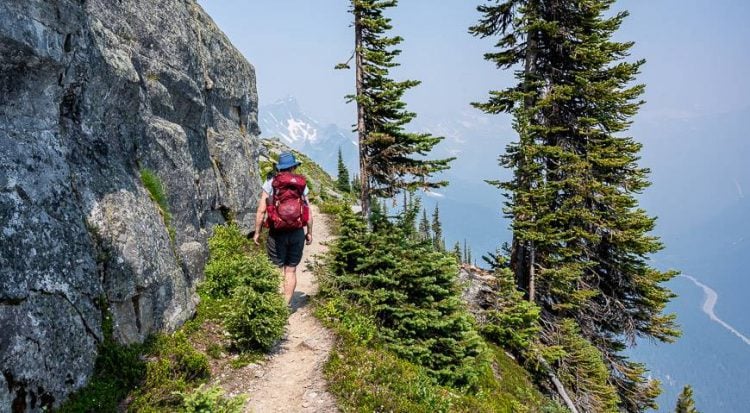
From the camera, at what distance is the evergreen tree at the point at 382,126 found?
1453 centimetres

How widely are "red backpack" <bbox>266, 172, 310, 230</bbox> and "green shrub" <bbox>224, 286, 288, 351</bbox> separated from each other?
1615 millimetres

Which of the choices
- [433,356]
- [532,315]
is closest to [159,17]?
[433,356]

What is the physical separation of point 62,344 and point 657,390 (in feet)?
67.9

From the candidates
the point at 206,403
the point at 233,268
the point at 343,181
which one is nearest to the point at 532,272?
the point at 233,268

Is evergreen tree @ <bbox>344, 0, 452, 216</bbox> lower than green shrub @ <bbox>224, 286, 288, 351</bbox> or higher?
higher

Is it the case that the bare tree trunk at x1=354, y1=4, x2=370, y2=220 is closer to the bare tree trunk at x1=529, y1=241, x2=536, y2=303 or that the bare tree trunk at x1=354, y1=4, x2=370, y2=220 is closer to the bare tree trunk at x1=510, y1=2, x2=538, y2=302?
the bare tree trunk at x1=510, y1=2, x2=538, y2=302

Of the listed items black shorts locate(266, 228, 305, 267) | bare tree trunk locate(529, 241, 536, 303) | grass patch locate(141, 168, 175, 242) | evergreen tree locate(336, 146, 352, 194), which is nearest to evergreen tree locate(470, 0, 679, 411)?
bare tree trunk locate(529, 241, 536, 303)

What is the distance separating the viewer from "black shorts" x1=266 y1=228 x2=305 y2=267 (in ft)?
32.5

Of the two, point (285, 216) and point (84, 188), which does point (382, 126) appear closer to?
point (285, 216)

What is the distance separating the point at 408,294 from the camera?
1138 cm

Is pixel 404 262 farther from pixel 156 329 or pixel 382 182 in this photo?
pixel 156 329

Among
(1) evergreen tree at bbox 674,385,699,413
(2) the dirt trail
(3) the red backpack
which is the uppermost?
(3) the red backpack

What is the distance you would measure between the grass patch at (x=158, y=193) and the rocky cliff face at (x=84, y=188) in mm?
245

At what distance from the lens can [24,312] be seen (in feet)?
17.3
